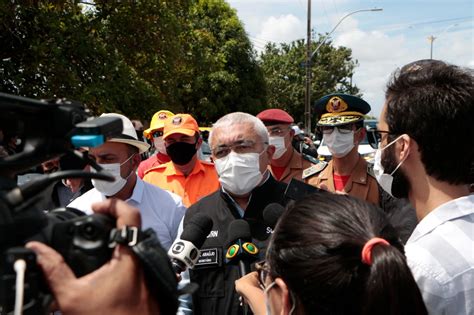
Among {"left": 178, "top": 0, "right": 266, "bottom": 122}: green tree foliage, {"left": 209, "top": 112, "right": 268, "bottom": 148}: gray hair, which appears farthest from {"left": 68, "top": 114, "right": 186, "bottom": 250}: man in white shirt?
{"left": 178, "top": 0, "right": 266, "bottom": 122}: green tree foliage

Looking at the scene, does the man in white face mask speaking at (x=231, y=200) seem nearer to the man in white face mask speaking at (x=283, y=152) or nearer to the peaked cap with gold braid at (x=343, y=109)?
the peaked cap with gold braid at (x=343, y=109)

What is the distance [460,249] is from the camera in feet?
5.54

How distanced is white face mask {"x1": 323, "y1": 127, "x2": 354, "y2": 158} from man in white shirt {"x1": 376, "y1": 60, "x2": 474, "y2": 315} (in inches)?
93.2

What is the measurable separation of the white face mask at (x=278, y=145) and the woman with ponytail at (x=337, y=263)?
374 cm

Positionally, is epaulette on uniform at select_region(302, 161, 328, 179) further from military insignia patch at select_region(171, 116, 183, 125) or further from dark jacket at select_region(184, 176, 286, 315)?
dark jacket at select_region(184, 176, 286, 315)

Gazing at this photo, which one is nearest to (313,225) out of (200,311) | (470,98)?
(470,98)

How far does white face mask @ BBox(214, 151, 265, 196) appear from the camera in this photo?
3.01 metres

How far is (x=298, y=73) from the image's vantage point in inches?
1766

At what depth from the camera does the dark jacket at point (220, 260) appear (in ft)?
8.32

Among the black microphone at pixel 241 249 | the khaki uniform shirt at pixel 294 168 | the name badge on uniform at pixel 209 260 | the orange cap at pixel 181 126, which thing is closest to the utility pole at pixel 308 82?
the khaki uniform shirt at pixel 294 168

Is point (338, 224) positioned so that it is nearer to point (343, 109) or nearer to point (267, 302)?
point (267, 302)

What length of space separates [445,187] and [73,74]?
31.8 ft

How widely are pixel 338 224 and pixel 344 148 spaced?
308cm

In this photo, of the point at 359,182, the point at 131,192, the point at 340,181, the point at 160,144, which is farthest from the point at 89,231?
the point at 160,144
